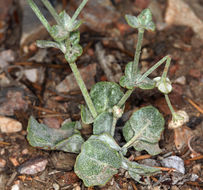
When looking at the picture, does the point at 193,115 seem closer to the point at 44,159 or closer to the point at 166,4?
the point at 44,159

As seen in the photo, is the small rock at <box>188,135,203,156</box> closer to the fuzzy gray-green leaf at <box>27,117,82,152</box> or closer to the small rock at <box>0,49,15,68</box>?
the fuzzy gray-green leaf at <box>27,117,82,152</box>

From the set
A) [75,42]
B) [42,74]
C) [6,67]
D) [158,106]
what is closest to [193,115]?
[158,106]

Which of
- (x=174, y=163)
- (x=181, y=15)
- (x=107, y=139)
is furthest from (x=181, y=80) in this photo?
(x=107, y=139)

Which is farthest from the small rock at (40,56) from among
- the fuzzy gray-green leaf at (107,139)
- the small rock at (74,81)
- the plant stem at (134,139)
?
the plant stem at (134,139)

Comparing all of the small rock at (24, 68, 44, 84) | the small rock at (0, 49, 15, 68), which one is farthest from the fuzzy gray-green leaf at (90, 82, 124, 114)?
the small rock at (0, 49, 15, 68)

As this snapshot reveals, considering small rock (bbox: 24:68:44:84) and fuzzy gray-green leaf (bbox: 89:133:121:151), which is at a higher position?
small rock (bbox: 24:68:44:84)
